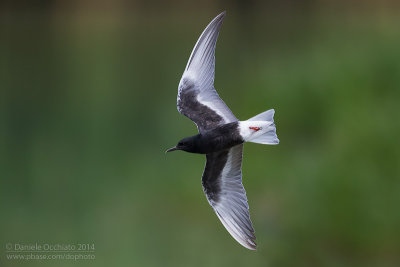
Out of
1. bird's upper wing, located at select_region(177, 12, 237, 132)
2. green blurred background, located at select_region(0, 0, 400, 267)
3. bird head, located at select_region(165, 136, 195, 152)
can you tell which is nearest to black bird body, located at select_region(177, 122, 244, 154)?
bird head, located at select_region(165, 136, 195, 152)

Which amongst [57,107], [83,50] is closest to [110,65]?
[83,50]

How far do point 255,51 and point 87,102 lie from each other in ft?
7.17

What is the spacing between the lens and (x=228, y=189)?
331cm

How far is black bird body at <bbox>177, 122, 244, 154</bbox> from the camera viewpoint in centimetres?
302

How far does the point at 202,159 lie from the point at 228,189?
327 centimetres

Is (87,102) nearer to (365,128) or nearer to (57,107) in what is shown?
(57,107)

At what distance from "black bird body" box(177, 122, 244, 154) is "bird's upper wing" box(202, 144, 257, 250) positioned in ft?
0.71

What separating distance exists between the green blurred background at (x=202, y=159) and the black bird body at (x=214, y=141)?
2430mm

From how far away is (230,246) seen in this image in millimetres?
5617

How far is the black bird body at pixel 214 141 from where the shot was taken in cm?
302

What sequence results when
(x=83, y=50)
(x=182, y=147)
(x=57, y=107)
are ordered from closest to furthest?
1. (x=182, y=147)
2. (x=57, y=107)
3. (x=83, y=50)

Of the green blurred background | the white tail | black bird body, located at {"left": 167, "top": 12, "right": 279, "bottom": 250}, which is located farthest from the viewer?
the green blurred background

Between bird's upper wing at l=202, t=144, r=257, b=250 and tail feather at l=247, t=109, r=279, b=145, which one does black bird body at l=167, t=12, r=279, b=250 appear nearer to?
bird's upper wing at l=202, t=144, r=257, b=250

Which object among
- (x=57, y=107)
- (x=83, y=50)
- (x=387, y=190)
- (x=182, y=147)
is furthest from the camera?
(x=83, y=50)
